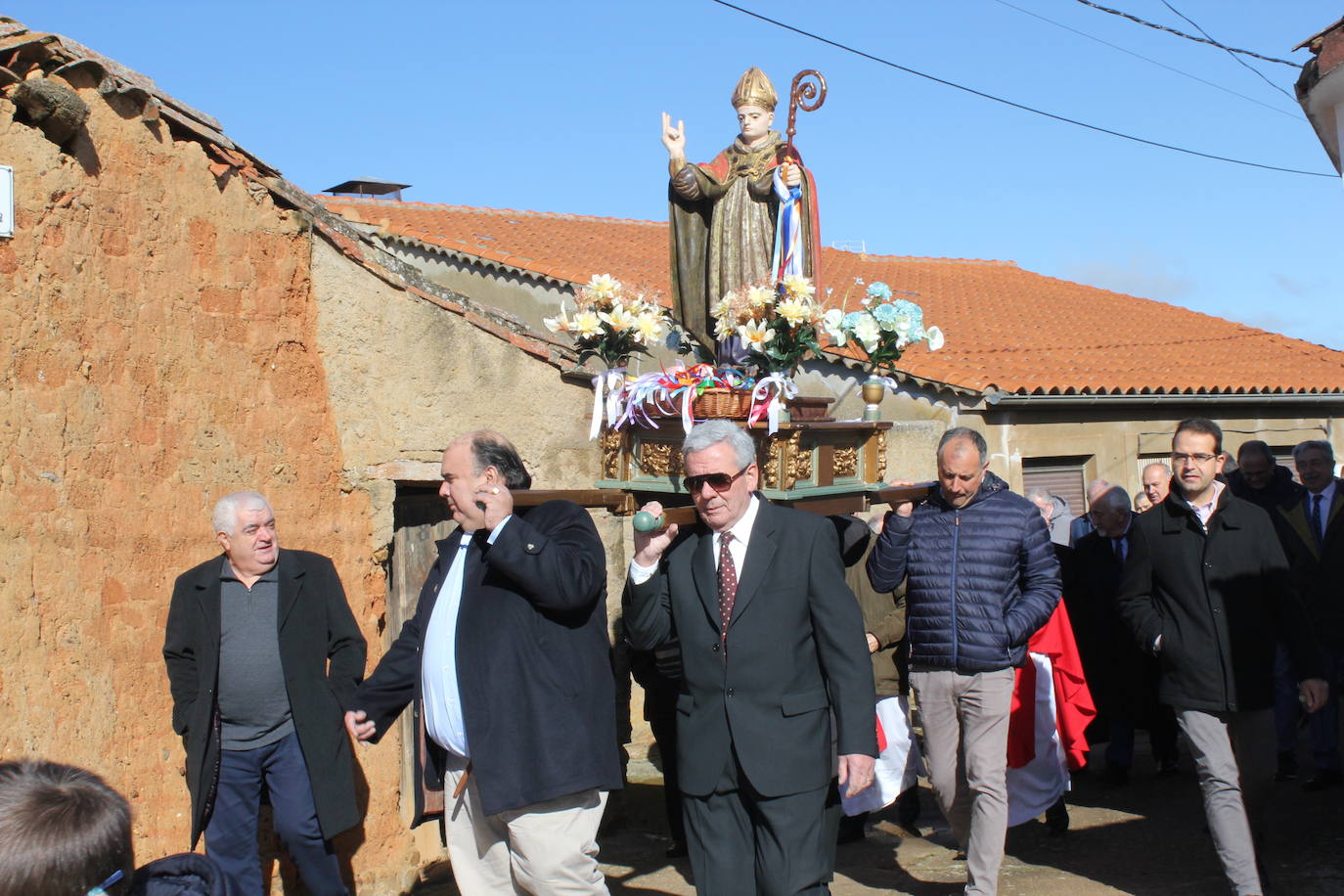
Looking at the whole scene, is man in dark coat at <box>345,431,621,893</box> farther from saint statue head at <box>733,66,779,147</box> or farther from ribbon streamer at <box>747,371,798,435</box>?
saint statue head at <box>733,66,779,147</box>

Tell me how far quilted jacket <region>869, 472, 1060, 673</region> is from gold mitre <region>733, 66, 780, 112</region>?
223cm

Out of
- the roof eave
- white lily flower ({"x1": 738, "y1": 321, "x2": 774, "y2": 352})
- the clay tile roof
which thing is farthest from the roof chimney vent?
white lily flower ({"x1": 738, "y1": 321, "x2": 774, "y2": 352})

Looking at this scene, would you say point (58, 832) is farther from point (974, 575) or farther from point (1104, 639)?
point (1104, 639)

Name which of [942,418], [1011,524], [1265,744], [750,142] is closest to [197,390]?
[750,142]

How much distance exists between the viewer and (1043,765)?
6328mm

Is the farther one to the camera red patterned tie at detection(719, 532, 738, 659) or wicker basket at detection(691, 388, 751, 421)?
wicker basket at detection(691, 388, 751, 421)

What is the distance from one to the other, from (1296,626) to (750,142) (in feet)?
10.9

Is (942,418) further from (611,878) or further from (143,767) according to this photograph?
(143,767)

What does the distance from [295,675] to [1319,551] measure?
5.54 m

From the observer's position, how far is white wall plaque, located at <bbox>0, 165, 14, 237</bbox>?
4965mm

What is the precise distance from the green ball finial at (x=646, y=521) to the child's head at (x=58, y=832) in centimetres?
211

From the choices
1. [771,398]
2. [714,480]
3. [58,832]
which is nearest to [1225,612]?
[771,398]

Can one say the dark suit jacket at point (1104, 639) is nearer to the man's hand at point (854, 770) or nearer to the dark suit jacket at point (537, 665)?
the man's hand at point (854, 770)

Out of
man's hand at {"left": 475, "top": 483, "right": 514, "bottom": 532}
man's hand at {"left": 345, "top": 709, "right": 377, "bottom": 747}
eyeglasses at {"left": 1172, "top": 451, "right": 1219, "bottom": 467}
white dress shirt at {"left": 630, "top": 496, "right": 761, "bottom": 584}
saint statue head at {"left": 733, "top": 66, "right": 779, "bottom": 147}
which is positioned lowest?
man's hand at {"left": 345, "top": 709, "right": 377, "bottom": 747}
